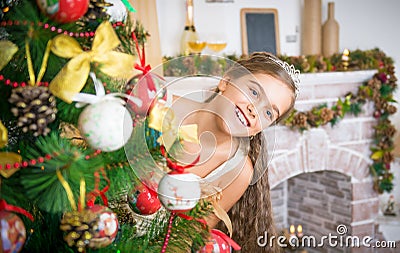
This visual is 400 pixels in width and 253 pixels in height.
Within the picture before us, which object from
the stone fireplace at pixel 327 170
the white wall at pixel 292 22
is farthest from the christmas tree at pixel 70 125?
the stone fireplace at pixel 327 170

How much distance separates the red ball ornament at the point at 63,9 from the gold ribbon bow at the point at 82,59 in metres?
0.02

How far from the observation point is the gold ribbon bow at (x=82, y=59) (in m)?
0.51

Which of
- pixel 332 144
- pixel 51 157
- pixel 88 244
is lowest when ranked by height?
pixel 332 144

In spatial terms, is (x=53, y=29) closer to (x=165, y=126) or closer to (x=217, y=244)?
(x=165, y=126)

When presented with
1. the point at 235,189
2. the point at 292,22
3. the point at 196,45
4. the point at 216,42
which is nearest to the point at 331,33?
the point at 292,22

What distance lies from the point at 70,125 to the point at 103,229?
0.45 feet

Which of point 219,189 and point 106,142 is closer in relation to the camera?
point 106,142

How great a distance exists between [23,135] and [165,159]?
177 millimetres

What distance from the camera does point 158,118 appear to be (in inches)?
22.9

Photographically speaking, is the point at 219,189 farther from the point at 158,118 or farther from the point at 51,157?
the point at 51,157

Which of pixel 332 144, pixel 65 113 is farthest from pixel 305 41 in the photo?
pixel 65 113

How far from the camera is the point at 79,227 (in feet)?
1.74

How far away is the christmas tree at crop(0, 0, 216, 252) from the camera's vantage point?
495mm

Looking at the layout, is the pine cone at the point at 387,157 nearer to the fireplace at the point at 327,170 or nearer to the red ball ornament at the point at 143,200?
the fireplace at the point at 327,170
